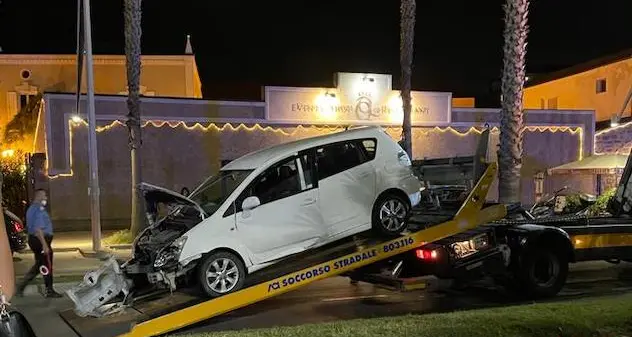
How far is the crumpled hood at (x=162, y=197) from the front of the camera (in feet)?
27.7

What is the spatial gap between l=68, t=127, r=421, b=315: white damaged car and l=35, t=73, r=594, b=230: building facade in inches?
505

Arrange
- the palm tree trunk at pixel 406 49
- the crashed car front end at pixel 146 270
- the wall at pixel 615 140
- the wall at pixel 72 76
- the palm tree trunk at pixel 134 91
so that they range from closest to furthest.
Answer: the crashed car front end at pixel 146 270
the palm tree trunk at pixel 134 91
the palm tree trunk at pixel 406 49
the wall at pixel 615 140
the wall at pixel 72 76

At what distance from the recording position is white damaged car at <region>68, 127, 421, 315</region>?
27.0 feet

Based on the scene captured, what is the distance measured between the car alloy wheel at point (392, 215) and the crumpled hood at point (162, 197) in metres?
2.74

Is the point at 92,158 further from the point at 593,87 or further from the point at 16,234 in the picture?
the point at 593,87

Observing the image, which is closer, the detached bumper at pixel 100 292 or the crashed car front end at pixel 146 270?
the crashed car front end at pixel 146 270

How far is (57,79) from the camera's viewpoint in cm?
3092

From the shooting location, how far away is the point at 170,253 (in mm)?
8156

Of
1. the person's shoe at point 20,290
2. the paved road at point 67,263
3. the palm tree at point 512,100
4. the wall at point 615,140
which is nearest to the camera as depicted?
the person's shoe at point 20,290

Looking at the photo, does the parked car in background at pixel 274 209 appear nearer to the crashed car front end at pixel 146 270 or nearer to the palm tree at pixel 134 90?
the crashed car front end at pixel 146 270

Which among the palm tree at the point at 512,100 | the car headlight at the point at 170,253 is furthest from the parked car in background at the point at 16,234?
the palm tree at the point at 512,100

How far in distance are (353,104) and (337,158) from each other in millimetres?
14373

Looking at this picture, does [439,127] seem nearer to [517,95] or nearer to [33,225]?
[517,95]

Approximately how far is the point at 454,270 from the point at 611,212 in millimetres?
4625
